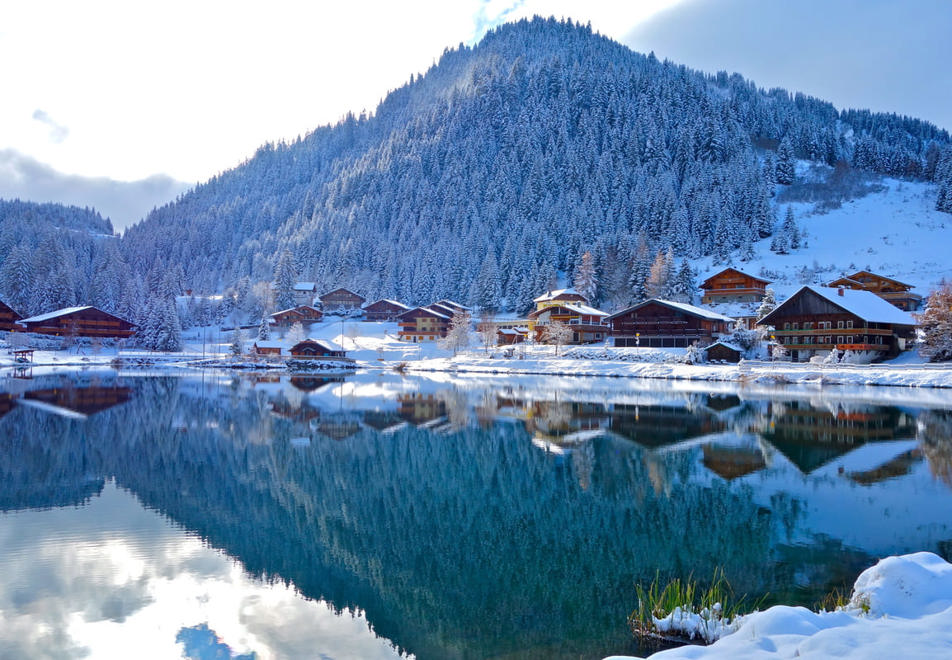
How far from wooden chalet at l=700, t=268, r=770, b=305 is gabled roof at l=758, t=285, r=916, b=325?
2105cm

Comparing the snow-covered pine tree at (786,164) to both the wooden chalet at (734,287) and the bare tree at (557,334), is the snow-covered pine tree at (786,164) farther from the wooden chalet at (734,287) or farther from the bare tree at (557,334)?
the bare tree at (557,334)

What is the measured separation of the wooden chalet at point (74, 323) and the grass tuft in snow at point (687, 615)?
102 metres

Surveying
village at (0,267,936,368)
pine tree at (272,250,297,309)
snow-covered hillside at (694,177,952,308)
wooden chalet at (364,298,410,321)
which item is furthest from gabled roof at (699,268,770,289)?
pine tree at (272,250,297,309)

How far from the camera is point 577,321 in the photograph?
264ft

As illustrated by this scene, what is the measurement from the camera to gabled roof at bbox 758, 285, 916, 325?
2260 inches

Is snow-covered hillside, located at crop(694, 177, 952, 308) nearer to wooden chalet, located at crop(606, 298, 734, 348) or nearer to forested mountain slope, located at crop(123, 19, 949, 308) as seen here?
forested mountain slope, located at crop(123, 19, 949, 308)

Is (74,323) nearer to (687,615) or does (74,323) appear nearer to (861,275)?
(687,615)

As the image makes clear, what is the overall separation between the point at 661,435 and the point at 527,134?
142 metres

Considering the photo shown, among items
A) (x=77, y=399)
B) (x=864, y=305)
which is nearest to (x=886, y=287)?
(x=864, y=305)

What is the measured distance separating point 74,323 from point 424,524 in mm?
95631

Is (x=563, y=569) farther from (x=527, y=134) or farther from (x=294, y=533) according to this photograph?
(x=527, y=134)

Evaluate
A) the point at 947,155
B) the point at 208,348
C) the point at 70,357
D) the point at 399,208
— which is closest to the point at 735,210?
the point at 947,155

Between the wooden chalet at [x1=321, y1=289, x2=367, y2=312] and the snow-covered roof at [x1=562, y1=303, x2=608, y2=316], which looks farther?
the wooden chalet at [x1=321, y1=289, x2=367, y2=312]

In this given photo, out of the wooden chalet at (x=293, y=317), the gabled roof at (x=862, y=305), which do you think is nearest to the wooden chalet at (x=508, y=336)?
the gabled roof at (x=862, y=305)
